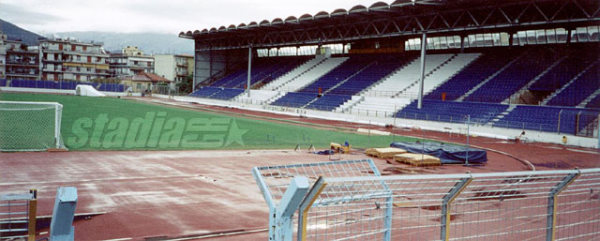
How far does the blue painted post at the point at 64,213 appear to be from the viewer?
12.8ft

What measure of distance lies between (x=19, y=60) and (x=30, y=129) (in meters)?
83.1

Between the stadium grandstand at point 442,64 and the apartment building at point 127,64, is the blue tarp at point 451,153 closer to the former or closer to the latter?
the stadium grandstand at point 442,64

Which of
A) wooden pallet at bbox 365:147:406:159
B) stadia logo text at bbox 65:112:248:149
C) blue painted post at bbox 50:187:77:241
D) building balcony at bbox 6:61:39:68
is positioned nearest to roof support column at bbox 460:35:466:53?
stadia logo text at bbox 65:112:248:149

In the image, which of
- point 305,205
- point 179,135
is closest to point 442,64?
point 179,135

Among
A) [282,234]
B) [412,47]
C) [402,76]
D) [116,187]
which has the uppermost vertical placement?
[412,47]

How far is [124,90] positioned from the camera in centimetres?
8412

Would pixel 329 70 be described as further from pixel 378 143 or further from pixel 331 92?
pixel 378 143

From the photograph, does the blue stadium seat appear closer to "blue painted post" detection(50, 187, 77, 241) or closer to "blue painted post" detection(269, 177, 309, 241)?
"blue painted post" detection(50, 187, 77, 241)

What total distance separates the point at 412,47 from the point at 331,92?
12.1 metres

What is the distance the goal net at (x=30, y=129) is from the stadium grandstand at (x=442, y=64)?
89.5 feet

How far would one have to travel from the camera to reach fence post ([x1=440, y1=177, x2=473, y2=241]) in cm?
456

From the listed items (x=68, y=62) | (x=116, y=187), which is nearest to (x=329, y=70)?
(x=116, y=187)

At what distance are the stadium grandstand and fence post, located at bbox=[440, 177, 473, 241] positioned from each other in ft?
106

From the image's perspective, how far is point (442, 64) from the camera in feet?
169
